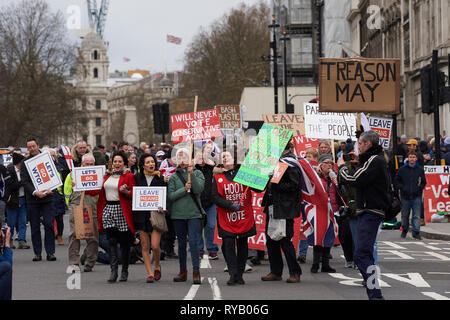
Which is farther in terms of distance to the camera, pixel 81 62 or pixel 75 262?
pixel 81 62

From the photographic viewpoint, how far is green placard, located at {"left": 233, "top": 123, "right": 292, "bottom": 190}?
548 inches

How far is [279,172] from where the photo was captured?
14016mm

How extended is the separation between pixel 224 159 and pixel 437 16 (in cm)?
3253

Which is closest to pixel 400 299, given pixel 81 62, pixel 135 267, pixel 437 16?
pixel 135 267

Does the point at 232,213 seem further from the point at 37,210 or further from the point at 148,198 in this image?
the point at 37,210

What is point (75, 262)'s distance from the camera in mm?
16406

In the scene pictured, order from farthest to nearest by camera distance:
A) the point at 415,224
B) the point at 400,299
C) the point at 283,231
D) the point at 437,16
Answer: the point at 437,16, the point at 415,224, the point at 283,231, the point at 400,299

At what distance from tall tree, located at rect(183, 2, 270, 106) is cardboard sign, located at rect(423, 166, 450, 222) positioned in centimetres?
6440

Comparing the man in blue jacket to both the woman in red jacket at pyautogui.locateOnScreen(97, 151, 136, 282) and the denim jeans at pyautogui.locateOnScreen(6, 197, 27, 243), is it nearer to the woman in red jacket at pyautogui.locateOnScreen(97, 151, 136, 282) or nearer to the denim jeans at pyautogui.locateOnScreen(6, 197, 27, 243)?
the denim jeans at pyautogui.locateOnScreen(6, 197, 27, 243)

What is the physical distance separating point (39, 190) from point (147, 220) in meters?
3.68

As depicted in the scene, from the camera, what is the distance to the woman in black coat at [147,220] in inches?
564

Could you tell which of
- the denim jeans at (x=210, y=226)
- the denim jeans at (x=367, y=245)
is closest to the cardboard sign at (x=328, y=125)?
the denim jeans at (x=210, y=226)

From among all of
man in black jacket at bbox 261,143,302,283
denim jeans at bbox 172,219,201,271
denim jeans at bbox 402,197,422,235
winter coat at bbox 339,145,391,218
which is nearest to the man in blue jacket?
denim jeans at bbox 402,197,422,235

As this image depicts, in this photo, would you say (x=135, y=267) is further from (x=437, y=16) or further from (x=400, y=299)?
(x=437, y=16)
